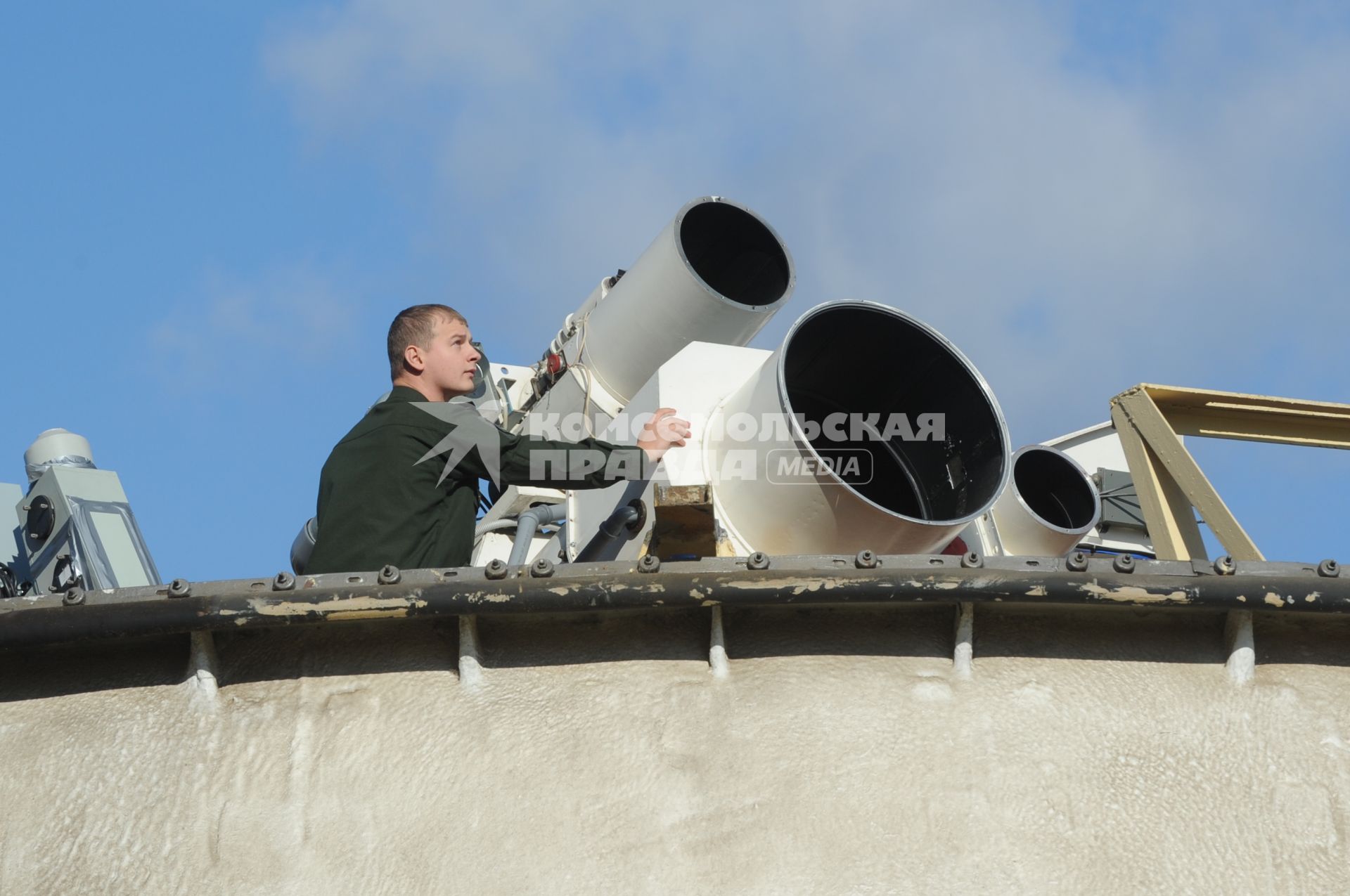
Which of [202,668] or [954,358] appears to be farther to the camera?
[954,358]

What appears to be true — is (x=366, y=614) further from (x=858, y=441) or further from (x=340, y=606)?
(x=858, y=441)

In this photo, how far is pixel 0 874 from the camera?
14.9 ft

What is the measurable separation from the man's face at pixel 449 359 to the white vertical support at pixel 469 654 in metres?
1.52

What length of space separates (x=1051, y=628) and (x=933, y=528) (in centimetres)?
106

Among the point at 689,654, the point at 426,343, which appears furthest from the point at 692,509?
the point at 426,343

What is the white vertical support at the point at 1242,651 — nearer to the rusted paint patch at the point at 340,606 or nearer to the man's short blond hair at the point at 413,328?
the rusted paint patch at the point at 340,606

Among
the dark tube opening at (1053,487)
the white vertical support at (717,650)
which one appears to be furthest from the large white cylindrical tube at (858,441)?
the dark tube opening at (1053,487)

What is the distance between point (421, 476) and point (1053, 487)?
4916 millimetres

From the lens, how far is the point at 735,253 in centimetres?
845

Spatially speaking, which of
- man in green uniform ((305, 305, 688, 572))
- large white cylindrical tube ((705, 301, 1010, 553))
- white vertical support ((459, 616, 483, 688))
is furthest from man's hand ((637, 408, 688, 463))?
white vertical support ((459, 616, 483, 688))

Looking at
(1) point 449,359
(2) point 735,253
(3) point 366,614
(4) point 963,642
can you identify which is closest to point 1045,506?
(2) point 735,253

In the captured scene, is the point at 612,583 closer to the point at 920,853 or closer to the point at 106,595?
the point at 920,853

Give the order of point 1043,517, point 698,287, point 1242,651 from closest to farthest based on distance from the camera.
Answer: point 1242,651, point 698,287, point 1043,517

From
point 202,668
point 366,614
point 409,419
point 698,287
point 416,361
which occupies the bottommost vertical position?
point 202,668
